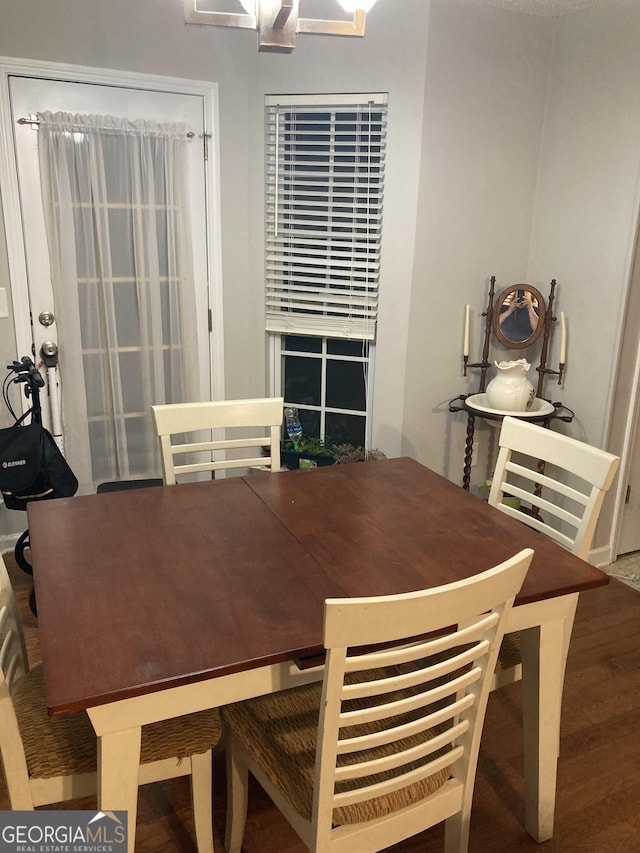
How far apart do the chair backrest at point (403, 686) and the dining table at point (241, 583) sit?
162 millimetres

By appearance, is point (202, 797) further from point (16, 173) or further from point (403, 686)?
point (16, 173)

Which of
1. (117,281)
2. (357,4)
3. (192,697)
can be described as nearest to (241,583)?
(192,697)

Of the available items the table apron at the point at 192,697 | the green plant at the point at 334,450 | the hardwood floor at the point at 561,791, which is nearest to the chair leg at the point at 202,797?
the hardwood floor at the point at 561,791

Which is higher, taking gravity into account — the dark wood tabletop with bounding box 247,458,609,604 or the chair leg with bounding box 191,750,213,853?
the dark wood tabletop with bounding box 247,458,609,604

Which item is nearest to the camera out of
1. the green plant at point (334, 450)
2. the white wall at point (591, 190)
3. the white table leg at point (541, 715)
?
the white table leg at point (541, 715)

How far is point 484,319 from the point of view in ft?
11.6

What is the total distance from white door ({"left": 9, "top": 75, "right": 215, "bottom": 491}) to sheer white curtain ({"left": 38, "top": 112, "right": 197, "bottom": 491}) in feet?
0.07

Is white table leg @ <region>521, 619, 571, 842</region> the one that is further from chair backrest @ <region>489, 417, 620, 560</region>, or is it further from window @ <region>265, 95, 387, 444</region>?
window @ <region>265, 95, 387, 444</region>

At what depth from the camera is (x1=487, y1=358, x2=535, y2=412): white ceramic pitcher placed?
314cm

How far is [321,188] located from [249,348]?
35.7 inches

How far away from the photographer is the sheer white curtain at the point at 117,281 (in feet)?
10.3

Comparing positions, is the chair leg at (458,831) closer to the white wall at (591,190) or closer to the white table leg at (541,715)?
the white table leg at (541,715)

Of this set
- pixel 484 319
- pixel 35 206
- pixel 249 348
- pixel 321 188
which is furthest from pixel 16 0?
pixel 484 319

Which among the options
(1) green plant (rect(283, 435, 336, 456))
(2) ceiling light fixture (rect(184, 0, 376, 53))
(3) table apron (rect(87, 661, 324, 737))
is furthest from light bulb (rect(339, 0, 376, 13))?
(1) green plant (rect(283, 435, 336, 456))
